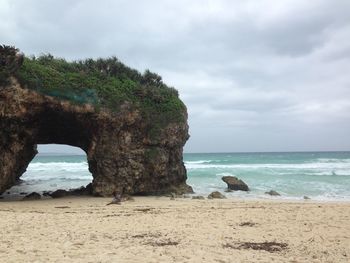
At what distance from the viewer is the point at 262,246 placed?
9180 millimetres

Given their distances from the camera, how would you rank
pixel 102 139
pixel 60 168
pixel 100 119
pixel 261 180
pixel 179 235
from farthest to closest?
1. pixel 60 168
2. pixel 261 180
3. pixel 102 139
4. pixel 100 119
5. pixel 179 235

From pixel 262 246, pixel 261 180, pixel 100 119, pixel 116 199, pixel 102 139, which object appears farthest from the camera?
pixel 261 180

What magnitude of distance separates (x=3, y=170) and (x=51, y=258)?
1170 centimetres

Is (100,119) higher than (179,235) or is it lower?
higher

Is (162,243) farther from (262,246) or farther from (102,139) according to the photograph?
(102,139)

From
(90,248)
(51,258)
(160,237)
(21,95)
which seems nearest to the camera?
(51,258)

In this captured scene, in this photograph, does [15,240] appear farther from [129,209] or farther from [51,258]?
[129,209]

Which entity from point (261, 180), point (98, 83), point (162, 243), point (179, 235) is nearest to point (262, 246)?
point (179, 235)

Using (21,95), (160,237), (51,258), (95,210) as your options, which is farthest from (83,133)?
(51,258)

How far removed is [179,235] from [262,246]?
6.84ft

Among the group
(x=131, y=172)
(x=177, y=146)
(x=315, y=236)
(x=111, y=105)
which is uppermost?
(x=111, y=105)

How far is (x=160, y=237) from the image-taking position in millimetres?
9945

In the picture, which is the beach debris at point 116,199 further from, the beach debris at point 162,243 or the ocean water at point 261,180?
the beach debris at point 162,243

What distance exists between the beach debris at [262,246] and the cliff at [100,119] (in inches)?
452
